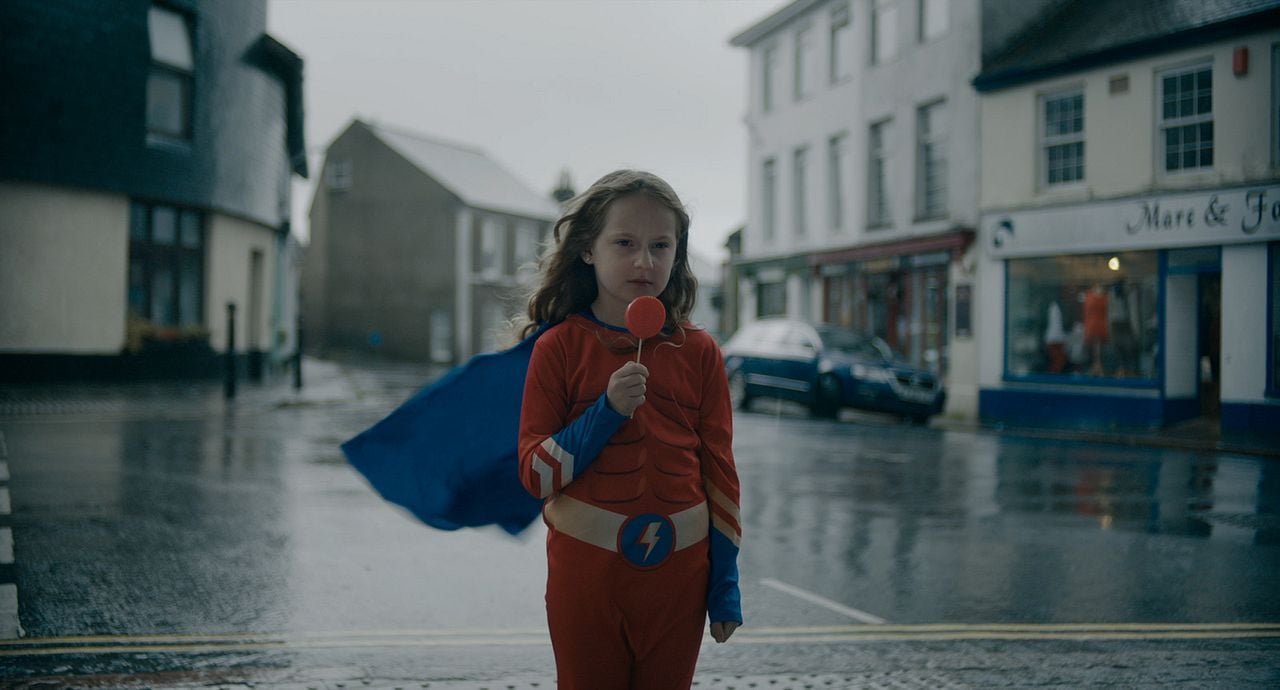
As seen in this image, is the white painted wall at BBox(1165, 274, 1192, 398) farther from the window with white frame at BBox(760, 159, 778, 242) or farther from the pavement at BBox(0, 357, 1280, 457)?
the window with white frame at BBox(760, 159, 778, 242)

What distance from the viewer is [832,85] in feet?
86.9

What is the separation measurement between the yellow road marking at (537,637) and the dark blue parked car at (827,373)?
12.9 meters

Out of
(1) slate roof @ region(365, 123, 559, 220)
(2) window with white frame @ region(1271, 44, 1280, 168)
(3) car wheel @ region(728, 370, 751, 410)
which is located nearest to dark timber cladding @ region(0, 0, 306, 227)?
(3) car wheel @ region(728, 370, 751, 410)

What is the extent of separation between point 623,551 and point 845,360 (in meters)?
16.5

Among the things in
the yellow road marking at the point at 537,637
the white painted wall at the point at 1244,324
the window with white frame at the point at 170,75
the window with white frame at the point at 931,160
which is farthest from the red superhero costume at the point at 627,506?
the window with white frame at the point at 931,160

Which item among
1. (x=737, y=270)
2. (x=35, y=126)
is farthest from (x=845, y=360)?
(x=35, y=126)

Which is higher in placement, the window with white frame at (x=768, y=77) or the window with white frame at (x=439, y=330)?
the window with white frame at (x=768, y=77)

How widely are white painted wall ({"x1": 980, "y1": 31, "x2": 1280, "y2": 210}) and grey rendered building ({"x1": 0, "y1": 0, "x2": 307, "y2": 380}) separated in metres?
16.0

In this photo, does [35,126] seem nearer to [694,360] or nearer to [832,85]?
[832,85]

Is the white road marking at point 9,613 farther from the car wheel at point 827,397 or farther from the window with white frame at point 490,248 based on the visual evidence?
the window with white frame at point 490,248

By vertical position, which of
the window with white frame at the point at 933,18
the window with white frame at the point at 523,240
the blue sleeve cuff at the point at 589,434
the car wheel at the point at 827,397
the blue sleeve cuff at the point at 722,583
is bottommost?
the car wheel at the point at 827,397

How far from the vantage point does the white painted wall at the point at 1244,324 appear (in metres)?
15.7

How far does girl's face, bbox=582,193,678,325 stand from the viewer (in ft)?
8.02

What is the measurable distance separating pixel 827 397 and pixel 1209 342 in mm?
6161
